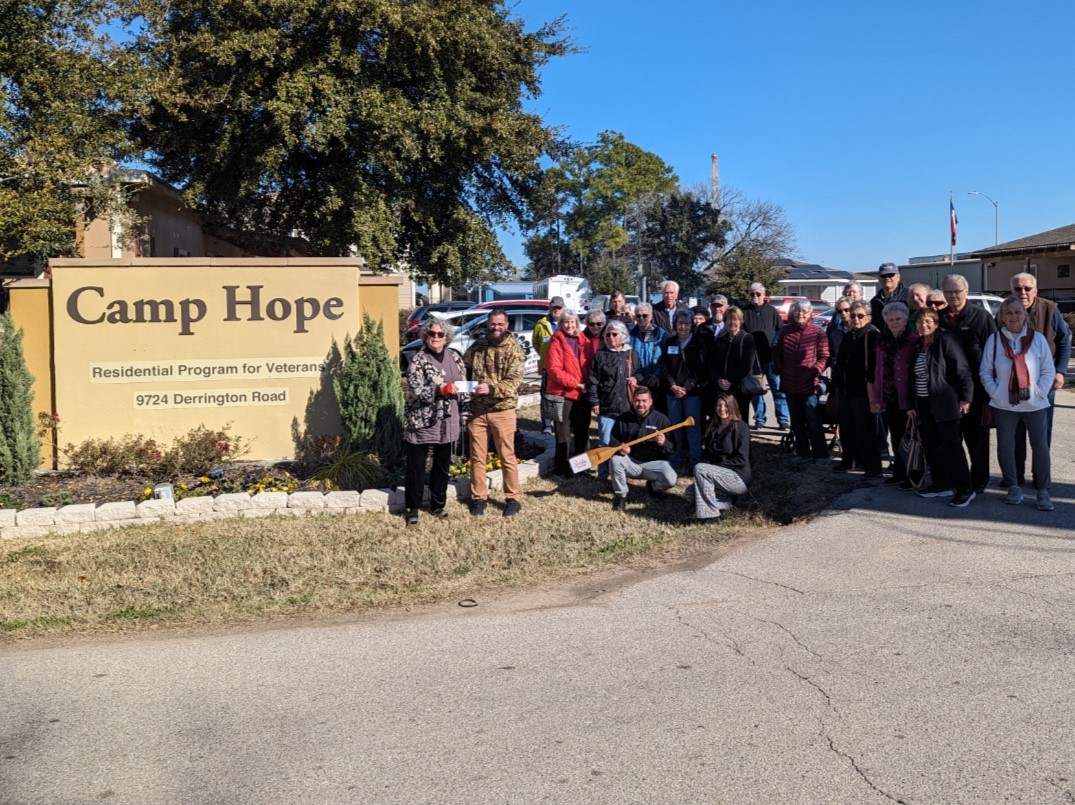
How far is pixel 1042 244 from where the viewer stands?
37688 mm

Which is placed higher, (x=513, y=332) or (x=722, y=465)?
(x=513, y=332)

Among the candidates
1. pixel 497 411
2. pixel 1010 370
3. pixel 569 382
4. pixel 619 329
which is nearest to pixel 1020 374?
pixel 1010 370

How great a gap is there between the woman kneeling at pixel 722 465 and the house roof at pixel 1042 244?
110 ft

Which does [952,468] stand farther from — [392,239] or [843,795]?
[392,239]

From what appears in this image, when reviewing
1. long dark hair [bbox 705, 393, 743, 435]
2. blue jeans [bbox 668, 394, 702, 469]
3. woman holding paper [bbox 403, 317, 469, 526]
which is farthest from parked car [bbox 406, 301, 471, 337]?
long dark hair [bbox 705, 393, 743, 435]

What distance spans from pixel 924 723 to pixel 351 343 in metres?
7.13

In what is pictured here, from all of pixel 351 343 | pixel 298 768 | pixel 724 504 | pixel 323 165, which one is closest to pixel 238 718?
pixel 298 768

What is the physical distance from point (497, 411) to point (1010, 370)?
4357 millimetres

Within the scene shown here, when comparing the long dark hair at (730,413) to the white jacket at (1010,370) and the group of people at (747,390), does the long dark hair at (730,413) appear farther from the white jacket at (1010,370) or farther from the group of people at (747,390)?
the white jacket at (1010,370)

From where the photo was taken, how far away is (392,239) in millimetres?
18625

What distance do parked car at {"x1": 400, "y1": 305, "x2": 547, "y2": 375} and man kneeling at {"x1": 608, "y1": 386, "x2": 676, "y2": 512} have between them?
7855 mm

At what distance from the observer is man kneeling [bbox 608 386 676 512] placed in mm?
8398

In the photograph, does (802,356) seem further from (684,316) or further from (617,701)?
(617,701)

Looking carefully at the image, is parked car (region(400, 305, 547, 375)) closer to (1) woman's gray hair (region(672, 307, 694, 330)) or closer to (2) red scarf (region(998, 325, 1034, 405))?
(1) woman's gray hair (region(672, 307, 694, 330))
